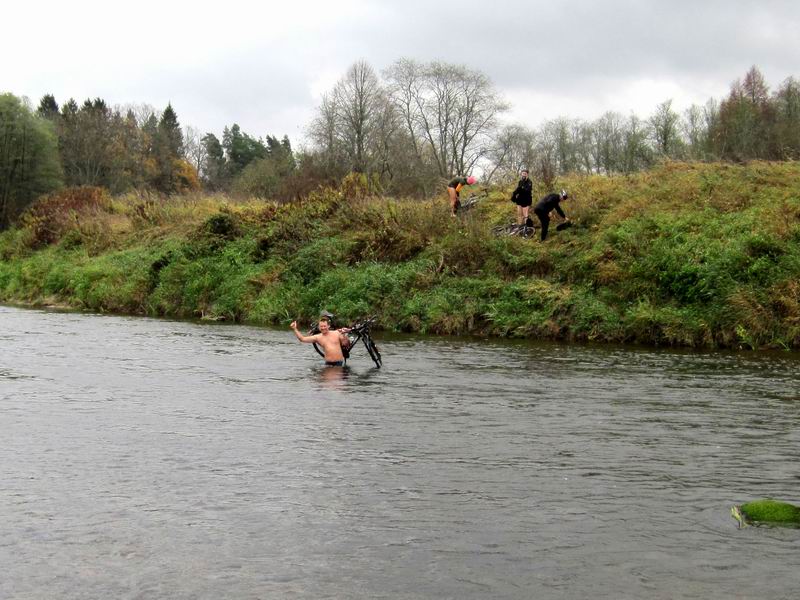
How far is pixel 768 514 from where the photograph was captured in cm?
849

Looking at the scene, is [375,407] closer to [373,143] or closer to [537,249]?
[537,249]

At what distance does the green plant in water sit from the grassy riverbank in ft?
47.2

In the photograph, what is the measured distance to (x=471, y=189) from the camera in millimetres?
Answer: 37250

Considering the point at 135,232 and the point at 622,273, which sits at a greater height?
the point at 135,232

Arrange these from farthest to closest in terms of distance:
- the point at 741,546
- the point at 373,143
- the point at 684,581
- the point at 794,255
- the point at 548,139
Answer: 1. the point at 548,139
2. the point at 373,143
3. the point at 794,255
4. the point at 741,546
5. the point at 684,581

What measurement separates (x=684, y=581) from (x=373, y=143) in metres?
62.0

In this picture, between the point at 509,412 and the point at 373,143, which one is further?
the point at 373,143

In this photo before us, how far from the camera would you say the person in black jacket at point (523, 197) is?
2989cm

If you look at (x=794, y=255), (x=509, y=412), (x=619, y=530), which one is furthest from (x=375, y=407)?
(x=794, y=255)

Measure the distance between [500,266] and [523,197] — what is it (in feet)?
10.4

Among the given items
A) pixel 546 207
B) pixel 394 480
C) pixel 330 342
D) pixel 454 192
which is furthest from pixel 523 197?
pixel 394 480

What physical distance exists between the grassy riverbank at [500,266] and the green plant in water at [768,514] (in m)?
14.4

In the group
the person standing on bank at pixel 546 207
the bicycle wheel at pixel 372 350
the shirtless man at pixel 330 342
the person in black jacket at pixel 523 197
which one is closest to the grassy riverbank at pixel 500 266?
the person standing on bank at pixel 546 207

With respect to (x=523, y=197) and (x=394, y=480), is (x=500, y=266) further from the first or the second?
(x=394, y=480)
